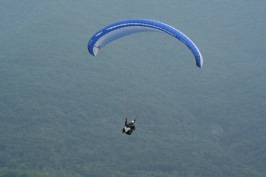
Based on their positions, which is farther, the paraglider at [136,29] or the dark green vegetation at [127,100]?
the dark green vegetation at [127,100]

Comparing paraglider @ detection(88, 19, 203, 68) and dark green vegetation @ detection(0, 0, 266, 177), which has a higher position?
dark green vegetation @ detection(0, 0, 266, 177)

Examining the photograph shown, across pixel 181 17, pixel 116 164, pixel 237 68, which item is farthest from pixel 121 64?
pixel 181 17

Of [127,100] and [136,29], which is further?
[127,100]

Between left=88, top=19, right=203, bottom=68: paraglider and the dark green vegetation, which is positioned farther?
the dark green vegetation

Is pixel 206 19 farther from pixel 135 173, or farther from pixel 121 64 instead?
pixel 135 173

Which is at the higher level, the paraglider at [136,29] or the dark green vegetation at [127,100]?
the dark green vegetation at [127,100]
